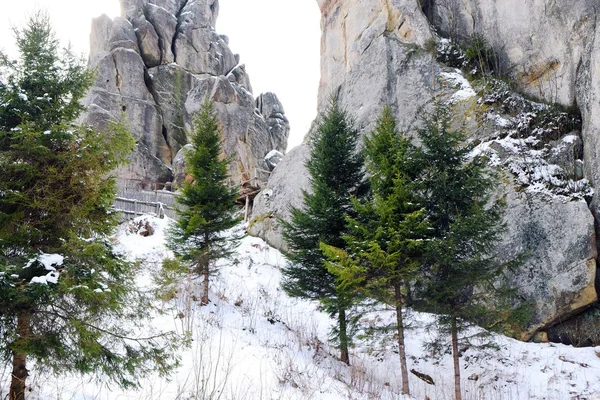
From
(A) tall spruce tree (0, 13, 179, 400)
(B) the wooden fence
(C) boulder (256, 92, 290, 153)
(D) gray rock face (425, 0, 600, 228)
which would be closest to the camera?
(A) tall spruce tree (0, 13, 179, 400)

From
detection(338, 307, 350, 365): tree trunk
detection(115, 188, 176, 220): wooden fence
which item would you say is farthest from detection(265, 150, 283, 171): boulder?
detection(338, 307, 350, 365): tree trunk

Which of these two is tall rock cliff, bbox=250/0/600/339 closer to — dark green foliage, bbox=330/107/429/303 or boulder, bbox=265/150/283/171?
dark green foliage, bbox=330/107/429/303

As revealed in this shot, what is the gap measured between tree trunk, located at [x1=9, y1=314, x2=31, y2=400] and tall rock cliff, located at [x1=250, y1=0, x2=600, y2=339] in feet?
36.1

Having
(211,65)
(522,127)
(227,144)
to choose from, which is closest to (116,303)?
(522,127)

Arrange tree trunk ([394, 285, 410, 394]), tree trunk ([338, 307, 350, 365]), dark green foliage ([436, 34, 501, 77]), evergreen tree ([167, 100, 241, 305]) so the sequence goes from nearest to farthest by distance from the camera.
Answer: tree trunk ([394, 285, 410, 394])
tree trunk ([338, 307, 350, 365])
evergreen tree ([167, 100, 241, 305])
dark green foliage ([436, 34, 501, 77])

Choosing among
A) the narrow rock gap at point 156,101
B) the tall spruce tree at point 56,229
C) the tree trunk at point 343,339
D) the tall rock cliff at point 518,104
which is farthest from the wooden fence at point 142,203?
the tall spruce tree at point 56,229

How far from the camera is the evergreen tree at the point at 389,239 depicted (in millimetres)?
8984

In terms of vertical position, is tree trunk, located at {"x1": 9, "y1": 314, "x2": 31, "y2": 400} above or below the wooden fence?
below

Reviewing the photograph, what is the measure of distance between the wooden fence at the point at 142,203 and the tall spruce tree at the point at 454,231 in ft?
49.6

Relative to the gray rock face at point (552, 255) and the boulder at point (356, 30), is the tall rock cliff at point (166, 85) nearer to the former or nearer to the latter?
→ the boulder at point (356, 30)

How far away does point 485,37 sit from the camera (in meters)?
18.6

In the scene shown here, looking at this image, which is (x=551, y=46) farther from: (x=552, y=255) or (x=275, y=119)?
(x=275, y=119)

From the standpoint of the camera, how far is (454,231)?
29.1 feet

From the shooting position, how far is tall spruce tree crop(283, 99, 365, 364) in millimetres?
11086
